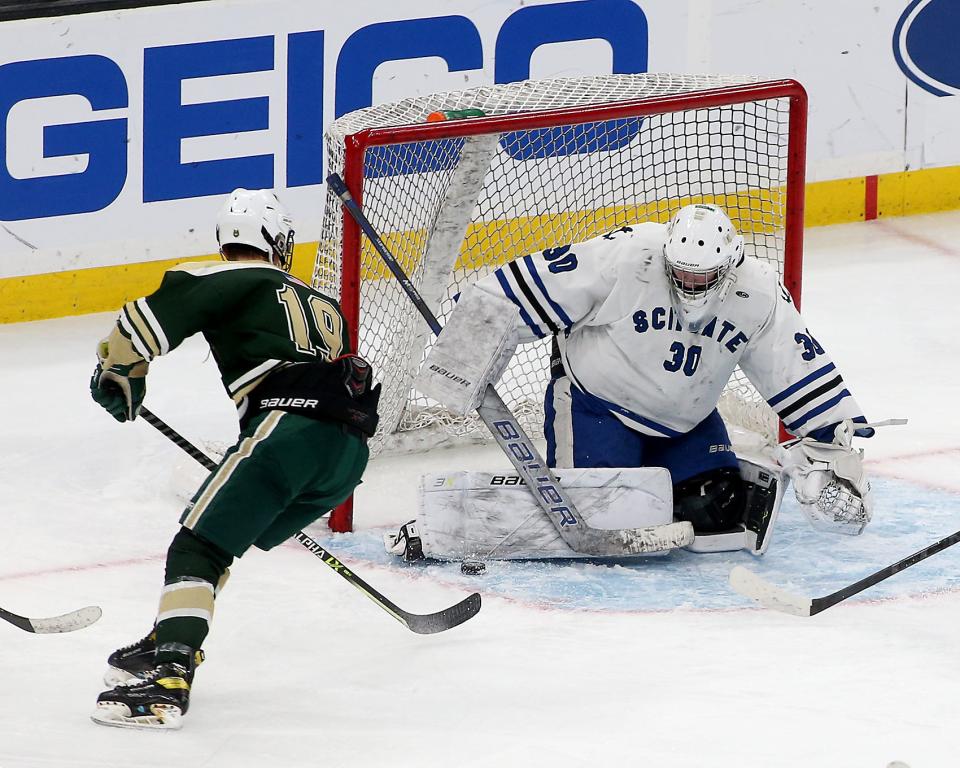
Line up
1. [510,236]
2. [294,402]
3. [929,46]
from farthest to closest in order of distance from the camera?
1. [929,46]
2. [510,236]
3. [294,402]

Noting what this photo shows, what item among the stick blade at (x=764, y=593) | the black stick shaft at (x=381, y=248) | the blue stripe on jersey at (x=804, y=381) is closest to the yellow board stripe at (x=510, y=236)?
A: the black stick shaft at (x=381, y=248)

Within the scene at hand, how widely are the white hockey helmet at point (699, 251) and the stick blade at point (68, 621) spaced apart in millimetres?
1353

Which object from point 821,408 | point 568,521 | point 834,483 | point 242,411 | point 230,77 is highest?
point 230,77

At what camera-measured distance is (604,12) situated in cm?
625

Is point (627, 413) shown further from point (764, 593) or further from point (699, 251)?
point (764, 593)

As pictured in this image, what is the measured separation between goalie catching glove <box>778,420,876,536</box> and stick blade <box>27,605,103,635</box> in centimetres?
149

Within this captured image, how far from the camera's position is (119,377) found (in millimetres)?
3520

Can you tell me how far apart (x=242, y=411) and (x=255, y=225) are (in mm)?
347

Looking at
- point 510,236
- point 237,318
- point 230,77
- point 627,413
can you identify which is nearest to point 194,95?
point 230,77

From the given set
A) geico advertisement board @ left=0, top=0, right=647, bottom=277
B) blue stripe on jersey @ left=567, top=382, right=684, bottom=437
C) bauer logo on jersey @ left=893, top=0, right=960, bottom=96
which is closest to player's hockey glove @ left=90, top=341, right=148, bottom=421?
blue stripe on jersey @ left=567, top=382, right=684, bottom=437

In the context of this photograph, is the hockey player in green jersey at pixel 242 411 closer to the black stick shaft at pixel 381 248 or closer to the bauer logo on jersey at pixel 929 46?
the black stick shaft at pixel 381 248

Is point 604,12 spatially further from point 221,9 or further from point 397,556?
point 397,556

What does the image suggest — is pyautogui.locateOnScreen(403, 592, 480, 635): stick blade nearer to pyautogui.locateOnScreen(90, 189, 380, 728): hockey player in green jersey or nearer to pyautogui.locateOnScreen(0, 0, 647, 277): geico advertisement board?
pyautogui.locateOnScreen(90, 189, 380, 728): hockey player in green jersey

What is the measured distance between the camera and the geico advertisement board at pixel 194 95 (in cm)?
565
